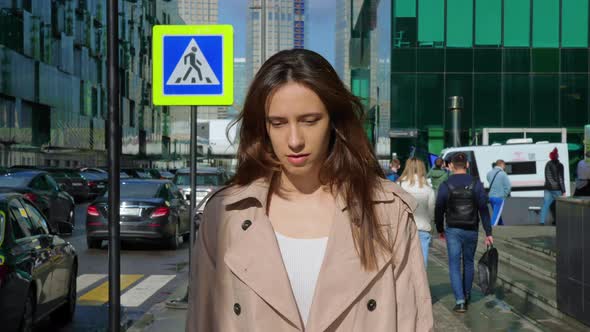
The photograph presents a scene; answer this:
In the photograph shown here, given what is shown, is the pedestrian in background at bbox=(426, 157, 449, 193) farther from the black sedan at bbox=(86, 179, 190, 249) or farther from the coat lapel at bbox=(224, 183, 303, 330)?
the coat lapel at bbox=(224, 183, 303, 330)

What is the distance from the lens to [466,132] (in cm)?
3744

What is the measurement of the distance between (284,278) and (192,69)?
21.5 feet

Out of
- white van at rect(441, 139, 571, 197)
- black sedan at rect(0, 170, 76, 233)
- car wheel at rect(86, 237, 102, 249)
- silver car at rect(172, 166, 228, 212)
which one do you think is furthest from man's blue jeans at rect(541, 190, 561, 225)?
black sedan at rect(0, 170, 76, 233)

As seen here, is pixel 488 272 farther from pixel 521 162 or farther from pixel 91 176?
pixel 91 176

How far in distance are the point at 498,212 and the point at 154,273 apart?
9.47m

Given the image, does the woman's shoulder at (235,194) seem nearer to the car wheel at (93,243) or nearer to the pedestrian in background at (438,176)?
Result: the car wheel at (93,243)

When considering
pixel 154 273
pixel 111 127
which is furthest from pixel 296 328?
pixel 154 273

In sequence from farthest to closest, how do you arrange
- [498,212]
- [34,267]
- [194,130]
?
[498,212], [194,130], [34,267]

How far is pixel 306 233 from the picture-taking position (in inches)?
93.5

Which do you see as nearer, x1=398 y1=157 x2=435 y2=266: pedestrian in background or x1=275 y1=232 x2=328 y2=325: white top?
x1=275 y1=232 x2=328 y2=325: white top

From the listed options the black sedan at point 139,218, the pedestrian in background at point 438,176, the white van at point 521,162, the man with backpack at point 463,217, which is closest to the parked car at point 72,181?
the black sedan at point 139,218

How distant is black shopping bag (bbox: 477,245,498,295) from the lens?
8.52 m

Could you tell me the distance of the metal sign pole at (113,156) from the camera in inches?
185

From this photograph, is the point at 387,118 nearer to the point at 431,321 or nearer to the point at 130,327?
the point at 130,327
